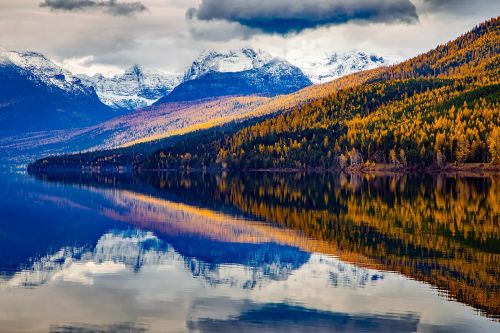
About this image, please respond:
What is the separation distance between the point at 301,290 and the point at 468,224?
3614 centimetres

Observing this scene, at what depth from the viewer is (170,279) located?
52.2 metres

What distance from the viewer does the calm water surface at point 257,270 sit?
40.4 metres

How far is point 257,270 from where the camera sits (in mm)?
55656

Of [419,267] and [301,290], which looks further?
[419,267]

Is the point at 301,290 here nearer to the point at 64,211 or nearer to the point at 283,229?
the point at 283,229

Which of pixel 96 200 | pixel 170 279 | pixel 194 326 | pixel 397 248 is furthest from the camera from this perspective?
pixel 96 200

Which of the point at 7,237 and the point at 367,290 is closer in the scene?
the point at 367,290

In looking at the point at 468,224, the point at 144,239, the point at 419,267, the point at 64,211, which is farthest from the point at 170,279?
the point at 64,211

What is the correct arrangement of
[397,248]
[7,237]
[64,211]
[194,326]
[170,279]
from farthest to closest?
[64,211] < [7,237] < [397,248] < [170,279] < [194,326]

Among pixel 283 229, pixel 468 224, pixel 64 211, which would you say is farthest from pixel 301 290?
pixel 64 211

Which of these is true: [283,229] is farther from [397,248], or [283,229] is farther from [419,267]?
[419,267]

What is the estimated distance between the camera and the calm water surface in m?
40.4

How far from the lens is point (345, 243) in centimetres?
6706

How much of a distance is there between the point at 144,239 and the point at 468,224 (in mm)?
33389
